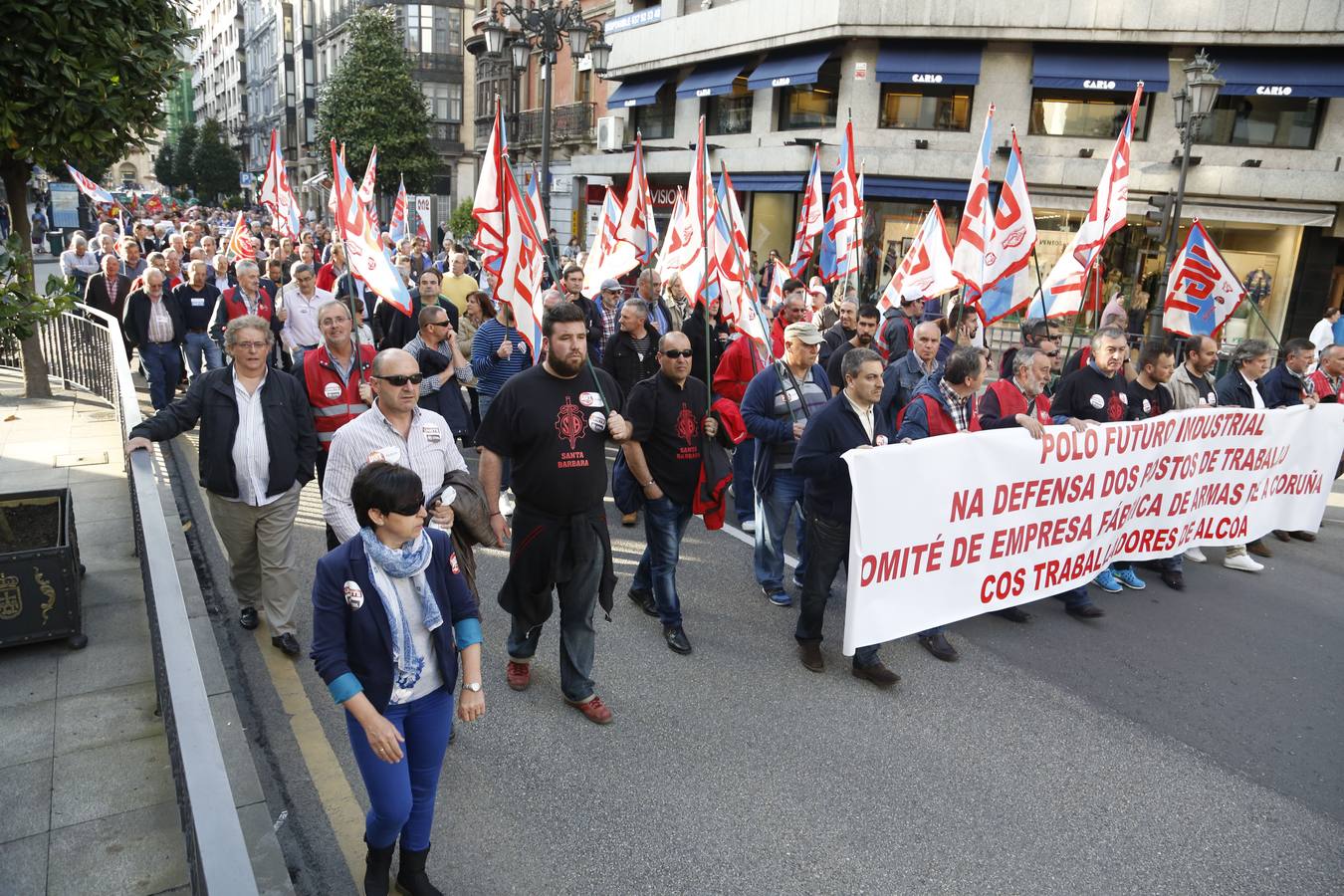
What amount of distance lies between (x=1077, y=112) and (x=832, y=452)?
19.2 metres

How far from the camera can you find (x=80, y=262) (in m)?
15.4

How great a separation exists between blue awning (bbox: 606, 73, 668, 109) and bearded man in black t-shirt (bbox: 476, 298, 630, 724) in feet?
83.2

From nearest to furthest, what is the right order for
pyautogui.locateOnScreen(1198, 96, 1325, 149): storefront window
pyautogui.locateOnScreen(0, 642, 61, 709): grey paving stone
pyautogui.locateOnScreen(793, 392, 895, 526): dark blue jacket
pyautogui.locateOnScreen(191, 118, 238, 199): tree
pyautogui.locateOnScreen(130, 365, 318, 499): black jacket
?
1. pyautogui.locateOnScreen(0, 642, 61, 709): grey paving stone
2. pyautogui.locateOnScreen(130, 365, 318, 499): black jacket
3. pyautogui.locateOnScreen(793, 392, 895, 526): dark blue jacket
4. pyautogui.locateOnScreen(1198, 96, 1325, 149): storefront window
5. pyautogui.locateOnScreen(191, 118, 238, 199): tree

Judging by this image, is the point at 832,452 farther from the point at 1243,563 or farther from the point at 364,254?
the point at 1243,563

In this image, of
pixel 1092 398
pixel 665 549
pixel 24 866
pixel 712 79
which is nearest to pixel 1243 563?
pixel 1092 398

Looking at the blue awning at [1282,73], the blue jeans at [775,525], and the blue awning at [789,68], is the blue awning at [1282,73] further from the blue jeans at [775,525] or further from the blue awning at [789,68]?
the blue jeans at [775,525]

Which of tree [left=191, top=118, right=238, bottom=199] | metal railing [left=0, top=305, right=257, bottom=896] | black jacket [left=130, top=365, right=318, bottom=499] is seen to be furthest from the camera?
tree [left=191, top=118, right=238, bottom=199]

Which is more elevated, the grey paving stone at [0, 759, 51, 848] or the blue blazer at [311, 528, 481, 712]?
the blue blazer at [311, 528, 481, 712]

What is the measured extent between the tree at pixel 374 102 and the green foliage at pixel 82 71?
109 ft

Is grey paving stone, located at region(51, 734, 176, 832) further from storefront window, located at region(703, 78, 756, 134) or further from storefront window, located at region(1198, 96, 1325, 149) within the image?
storefront window, located at region(703, 78, 756, 134)

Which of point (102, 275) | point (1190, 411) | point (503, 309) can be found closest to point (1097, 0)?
point (1190, 411)

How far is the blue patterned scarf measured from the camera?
2.98 metres

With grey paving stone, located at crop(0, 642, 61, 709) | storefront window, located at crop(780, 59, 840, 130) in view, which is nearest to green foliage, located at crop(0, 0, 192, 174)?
grey paving stone, located at crop(0, 642, 61, 709)

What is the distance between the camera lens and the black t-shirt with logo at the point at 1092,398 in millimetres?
6590
